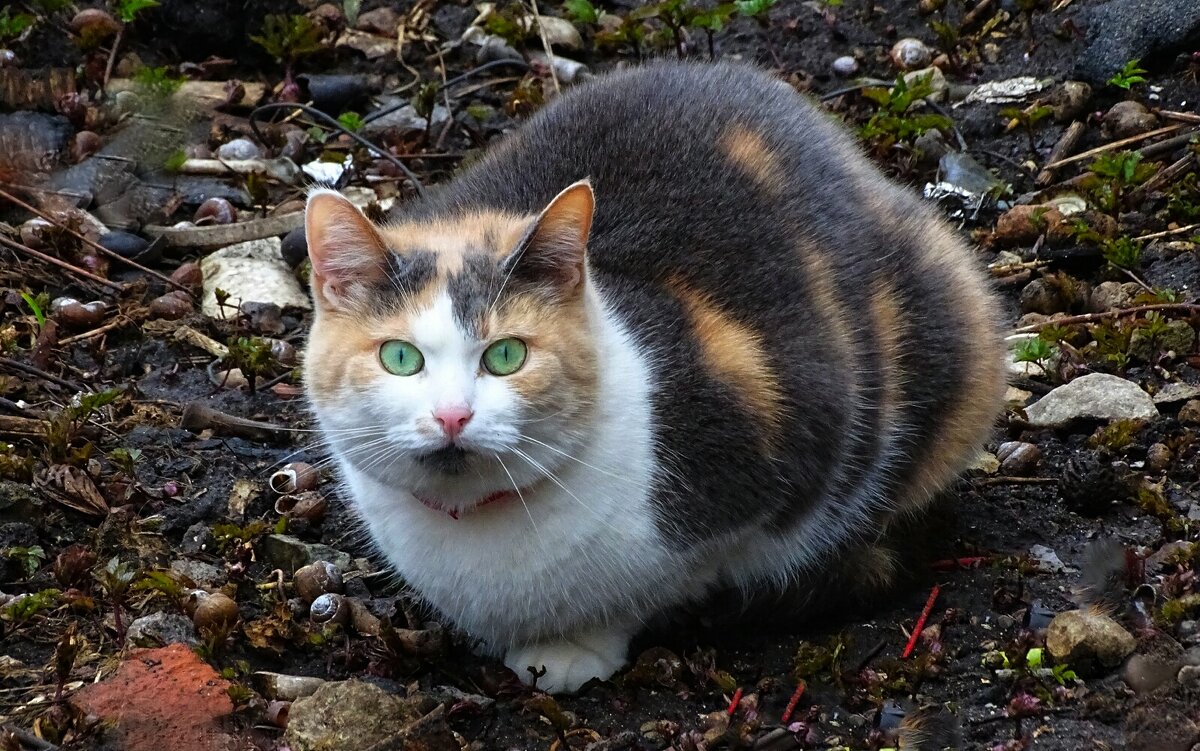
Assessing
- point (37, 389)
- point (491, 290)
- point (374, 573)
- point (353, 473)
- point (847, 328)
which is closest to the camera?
point (491, 290)

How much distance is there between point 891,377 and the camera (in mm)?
3420


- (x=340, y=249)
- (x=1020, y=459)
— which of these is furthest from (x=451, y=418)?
(x=1020, y=459)

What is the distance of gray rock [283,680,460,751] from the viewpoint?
2.70m

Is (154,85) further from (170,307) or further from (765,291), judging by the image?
(170,307)

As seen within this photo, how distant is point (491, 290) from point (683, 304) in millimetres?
534

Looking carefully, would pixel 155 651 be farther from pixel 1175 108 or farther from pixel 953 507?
pixel 1175 108

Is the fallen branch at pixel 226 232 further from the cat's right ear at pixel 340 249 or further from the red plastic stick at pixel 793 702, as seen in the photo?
the red plastic stick at pixel 793 702

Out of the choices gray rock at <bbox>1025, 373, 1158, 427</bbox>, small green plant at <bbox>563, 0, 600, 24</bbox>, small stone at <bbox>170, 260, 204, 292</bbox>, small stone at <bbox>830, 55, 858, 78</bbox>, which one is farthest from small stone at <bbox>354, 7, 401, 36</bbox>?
gray rock at <bbox>1025, 373, 1158, 427</bbox>

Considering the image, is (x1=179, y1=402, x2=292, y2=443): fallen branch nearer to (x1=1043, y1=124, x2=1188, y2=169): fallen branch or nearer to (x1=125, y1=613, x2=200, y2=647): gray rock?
(x1=125, y1=613, x2=200, y2=647): gray rock

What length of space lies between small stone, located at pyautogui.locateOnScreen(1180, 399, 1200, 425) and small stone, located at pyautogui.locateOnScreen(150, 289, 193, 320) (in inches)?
125

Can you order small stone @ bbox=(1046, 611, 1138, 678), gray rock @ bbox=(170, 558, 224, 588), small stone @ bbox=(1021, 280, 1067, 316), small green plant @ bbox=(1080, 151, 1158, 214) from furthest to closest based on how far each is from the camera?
small green plant @ bbox=(1080, 151, 1158, 214)
small stone @ bbox=(1021, 280, 1067, 316)
gray rock @ bbox=(170, 558, 224, 588)
small stone @ bbox=(1046, 611, 1138, 678)

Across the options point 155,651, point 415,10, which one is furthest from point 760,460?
point 415,10

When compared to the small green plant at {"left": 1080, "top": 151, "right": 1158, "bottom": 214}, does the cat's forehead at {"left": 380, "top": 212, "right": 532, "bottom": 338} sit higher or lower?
higher

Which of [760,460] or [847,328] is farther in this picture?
[847,328]
